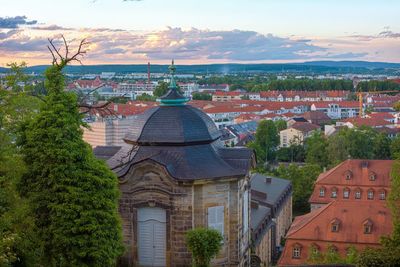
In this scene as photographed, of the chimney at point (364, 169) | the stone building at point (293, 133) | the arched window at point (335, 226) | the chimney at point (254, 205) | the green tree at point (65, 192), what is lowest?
the stone building at point (293, 133)

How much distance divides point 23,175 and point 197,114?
7.36 meters

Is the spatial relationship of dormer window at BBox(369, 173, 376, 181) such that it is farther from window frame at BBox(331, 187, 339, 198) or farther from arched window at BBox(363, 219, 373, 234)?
arched window at BBox(363, 219, 373, 234)

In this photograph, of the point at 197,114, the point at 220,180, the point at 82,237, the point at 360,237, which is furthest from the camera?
the point at 360,237

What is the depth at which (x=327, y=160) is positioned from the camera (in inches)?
3509

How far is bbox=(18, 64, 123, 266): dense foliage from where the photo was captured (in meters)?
18.9

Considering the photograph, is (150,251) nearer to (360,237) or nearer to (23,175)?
(23,175)

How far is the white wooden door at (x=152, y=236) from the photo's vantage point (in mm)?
22234

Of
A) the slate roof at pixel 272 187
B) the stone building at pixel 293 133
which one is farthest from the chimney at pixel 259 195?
the stone building at pixel 293 133

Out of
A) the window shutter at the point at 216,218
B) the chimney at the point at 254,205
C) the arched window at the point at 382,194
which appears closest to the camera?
the window shutter at the point at 216,218

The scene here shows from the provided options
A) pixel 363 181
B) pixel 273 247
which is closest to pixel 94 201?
pixel 273 247

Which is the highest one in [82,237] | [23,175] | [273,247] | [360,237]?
[23,175]

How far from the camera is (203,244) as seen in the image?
805 inches

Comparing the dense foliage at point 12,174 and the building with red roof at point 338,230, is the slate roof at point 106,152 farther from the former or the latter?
the building with red roof at point 338,230

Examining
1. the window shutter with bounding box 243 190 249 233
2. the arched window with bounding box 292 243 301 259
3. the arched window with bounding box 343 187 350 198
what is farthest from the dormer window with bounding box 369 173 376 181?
the window shutter with bounding box 243 190 249 233
